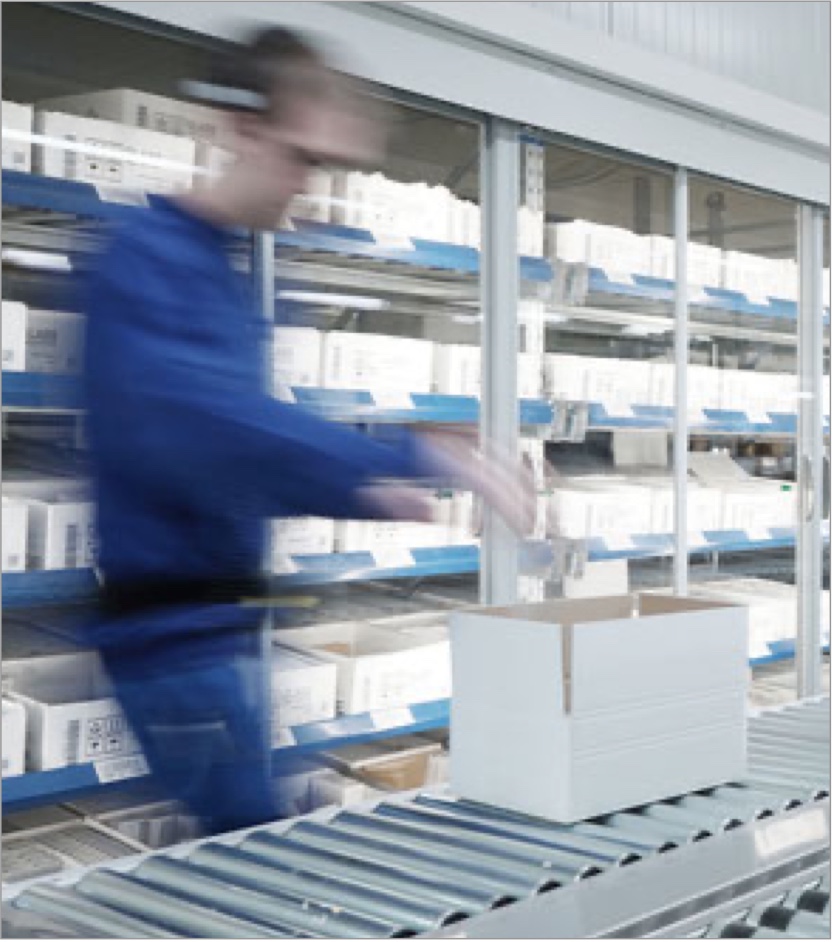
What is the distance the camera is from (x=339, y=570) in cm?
358

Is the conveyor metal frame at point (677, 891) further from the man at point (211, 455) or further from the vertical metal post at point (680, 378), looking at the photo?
the vertical metal post at point (680, 378)

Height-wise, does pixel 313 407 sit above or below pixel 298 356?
below

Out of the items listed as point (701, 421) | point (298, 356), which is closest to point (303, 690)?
point (298, 356)

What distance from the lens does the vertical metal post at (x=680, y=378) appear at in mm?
4332

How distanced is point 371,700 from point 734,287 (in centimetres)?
244

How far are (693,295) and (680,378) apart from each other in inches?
21.0

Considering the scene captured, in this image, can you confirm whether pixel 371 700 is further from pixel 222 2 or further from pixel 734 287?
pixel 734 287

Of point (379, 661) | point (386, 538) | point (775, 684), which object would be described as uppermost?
point (386, 538)

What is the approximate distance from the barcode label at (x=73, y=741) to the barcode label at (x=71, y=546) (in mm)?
390

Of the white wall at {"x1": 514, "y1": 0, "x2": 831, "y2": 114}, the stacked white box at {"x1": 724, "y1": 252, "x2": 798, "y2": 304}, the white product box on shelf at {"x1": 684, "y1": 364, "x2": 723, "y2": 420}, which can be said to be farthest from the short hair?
the stacked white box at {"x1": 724, "y1": 252, "x2": 798, "y2": 304}

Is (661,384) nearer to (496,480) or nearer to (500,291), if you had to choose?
(500,291)

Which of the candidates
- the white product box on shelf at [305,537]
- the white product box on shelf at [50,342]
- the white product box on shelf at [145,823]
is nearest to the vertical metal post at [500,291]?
the white product box on shelf at [305,537]

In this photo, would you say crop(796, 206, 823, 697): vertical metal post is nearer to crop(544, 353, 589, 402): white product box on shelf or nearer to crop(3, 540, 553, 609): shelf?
crop(544, 353, 589, 402): white product box on shelf

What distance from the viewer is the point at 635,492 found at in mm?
4418
